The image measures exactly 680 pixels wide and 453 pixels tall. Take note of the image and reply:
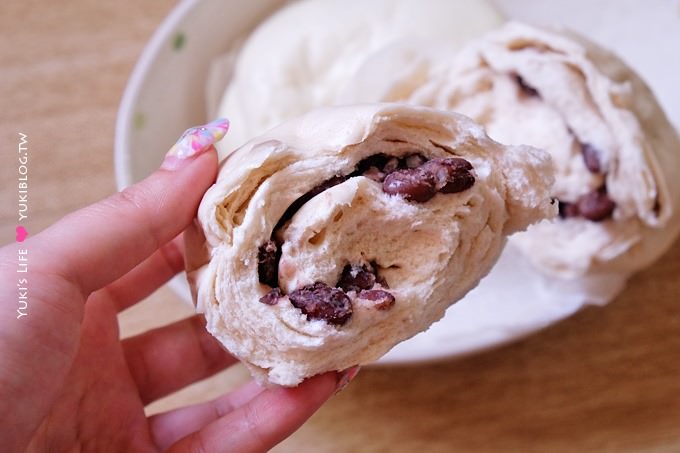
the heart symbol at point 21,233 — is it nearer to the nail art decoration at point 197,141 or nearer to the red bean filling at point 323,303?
the nail art decoration at point 197,141

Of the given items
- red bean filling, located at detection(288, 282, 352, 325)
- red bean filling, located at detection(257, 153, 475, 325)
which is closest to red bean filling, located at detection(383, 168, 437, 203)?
red bean filling, located at detection(257, 153, 475, 325)

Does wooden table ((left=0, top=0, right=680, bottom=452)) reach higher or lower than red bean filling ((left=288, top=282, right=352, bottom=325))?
lower

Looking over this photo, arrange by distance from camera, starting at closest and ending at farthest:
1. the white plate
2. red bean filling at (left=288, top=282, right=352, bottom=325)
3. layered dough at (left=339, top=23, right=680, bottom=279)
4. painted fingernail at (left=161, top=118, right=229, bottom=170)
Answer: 1. red bean filling at (left=288, top=282, right=352, bottom=325)
2. painted fingernail at (left=161, top=118, right=229, bottom=170)
3. layered dough at (left=339, top=23, right=680, bottom=279)
4. the white plate

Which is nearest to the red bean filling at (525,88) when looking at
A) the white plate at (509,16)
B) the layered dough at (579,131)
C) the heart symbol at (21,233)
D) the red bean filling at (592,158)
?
the layered dough at (579,131)

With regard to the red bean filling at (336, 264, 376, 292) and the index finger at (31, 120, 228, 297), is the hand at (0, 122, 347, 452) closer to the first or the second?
the index finger at (31, 120, 228, 297)

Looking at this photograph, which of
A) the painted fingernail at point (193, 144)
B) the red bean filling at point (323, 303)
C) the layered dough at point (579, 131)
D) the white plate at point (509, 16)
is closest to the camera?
the red bean filling at point (323, 303)

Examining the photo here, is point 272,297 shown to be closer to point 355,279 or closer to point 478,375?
point 355,279
